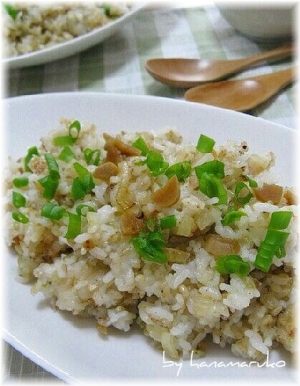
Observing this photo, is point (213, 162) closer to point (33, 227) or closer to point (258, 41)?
point (33, 227)

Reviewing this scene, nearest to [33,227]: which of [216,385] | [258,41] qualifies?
[216,385]

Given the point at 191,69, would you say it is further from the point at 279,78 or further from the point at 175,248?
the point at 175,248

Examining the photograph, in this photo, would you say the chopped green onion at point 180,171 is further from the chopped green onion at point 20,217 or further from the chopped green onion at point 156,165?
the chopped green onion at point 20,217

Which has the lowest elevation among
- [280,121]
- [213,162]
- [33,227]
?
[280,121]

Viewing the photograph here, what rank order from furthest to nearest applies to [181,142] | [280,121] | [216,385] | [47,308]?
[280,121] → [181,142] → [47,308] → [216,385]

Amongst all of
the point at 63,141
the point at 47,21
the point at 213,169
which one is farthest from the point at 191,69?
the point at 213,169

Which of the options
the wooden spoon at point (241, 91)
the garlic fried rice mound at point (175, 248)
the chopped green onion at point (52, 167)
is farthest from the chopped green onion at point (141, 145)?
the wooden spoon at point (241, 91)
